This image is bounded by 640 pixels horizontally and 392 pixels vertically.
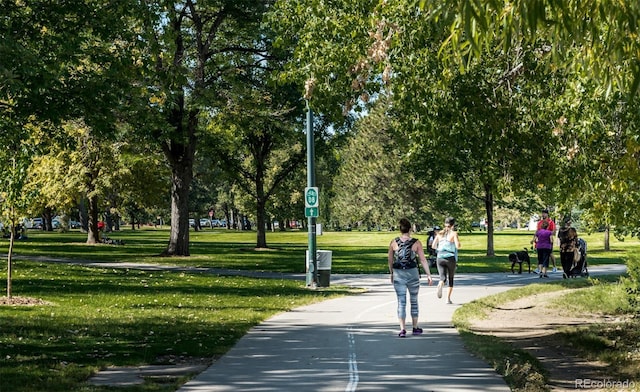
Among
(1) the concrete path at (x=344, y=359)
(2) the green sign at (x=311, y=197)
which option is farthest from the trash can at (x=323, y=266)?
(1) the concrete path at (x=344, y=359)

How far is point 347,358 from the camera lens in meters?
10.1

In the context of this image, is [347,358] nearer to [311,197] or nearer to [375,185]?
[311,197]

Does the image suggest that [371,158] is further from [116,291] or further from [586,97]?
[586,97]

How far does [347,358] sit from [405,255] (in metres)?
2.89

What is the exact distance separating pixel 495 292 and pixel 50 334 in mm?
11983

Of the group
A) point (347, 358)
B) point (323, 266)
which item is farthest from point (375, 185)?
point (347, 358)

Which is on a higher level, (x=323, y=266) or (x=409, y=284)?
(x=409, y=284)

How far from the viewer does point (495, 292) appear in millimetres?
20703

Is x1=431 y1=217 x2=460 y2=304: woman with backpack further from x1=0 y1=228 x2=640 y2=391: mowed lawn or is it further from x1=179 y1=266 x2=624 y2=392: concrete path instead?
x1=0 y1=228 x2=640 y2=391: mowed lawn

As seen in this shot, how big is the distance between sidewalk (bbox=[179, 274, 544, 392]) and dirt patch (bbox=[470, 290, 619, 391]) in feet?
2.98

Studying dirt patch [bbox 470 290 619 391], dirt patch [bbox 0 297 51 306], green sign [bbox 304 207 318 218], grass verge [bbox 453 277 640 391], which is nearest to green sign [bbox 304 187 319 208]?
green sign [bbox 304 207 318 218]

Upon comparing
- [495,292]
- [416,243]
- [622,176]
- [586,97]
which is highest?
[586,97]

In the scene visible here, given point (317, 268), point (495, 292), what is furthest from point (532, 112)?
point (317, 268)

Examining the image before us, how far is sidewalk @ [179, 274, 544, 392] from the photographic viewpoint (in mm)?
8430
